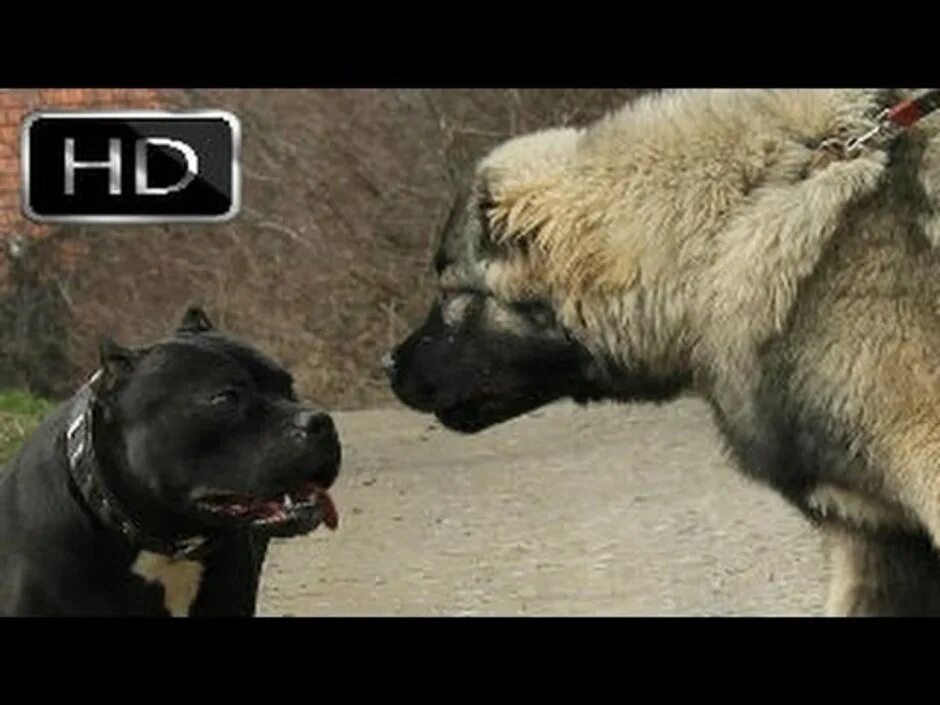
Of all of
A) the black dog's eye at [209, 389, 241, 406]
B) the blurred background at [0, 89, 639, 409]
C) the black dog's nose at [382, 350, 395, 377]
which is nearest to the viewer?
the black dog's eye at [209, 389, 241, 406]

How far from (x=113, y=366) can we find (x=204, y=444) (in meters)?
0.24

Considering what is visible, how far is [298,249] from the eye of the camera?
5.59 m

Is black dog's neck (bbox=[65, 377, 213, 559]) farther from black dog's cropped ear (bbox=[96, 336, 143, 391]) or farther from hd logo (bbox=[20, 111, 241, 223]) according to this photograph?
hd logo (bbox=[20, 111, 241, 223])

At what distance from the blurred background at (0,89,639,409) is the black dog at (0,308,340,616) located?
648 mm

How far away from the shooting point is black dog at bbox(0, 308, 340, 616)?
13.7 ft

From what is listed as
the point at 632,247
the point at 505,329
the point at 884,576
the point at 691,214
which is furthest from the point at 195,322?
the point at 884,576

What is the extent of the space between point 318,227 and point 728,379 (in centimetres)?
186

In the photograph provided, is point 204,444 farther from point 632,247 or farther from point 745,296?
point 745,296

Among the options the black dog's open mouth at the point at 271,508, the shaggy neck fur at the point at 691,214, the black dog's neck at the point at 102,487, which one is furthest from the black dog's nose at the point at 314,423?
the shaggy neck fur at the point at 691,214

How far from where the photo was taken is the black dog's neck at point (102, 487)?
417 cm

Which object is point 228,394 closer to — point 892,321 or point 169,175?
point 169,175

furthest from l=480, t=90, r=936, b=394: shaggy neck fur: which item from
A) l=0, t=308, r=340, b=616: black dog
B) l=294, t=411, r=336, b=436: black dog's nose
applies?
l=0, t=308, r=340, b=616: black dog

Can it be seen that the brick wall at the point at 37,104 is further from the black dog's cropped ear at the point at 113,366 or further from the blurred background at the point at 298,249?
the black dog's cropped ear at the point at 113,366

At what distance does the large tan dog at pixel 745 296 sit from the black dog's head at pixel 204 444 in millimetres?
319
